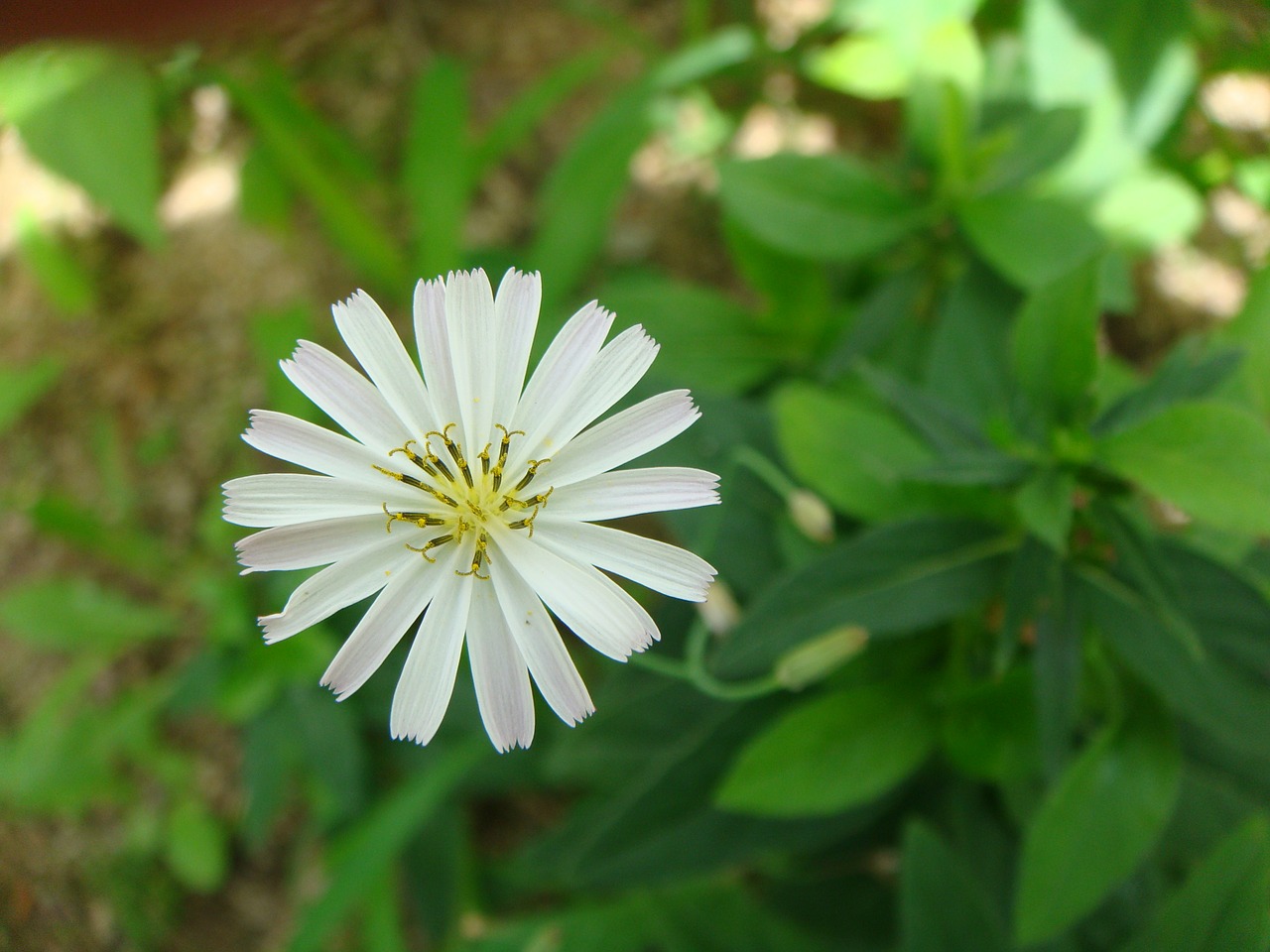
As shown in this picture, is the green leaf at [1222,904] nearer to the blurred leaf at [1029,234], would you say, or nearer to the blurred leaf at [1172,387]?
the blurred leaf at [1172,387]

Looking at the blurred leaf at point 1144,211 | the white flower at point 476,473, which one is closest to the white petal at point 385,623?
the white flower at point 476,473

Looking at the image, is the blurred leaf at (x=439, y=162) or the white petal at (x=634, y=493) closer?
the white petal at (x=634, y=493)

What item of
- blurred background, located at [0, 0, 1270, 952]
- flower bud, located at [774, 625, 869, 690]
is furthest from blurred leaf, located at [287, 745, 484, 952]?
flower bud, located at [774, 625, 869, 690]

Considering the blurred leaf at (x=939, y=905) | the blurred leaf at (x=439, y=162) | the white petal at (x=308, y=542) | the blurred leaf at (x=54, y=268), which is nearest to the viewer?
the white petal at (x=308, y=542)

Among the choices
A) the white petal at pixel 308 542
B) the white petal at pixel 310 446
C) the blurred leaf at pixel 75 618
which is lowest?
the white petal at pixel 308 542

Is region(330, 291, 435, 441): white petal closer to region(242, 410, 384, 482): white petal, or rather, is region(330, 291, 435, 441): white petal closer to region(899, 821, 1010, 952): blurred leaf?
region(242, 410, 384, 482): white petal

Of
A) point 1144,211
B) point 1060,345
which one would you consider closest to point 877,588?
point 1060,345
